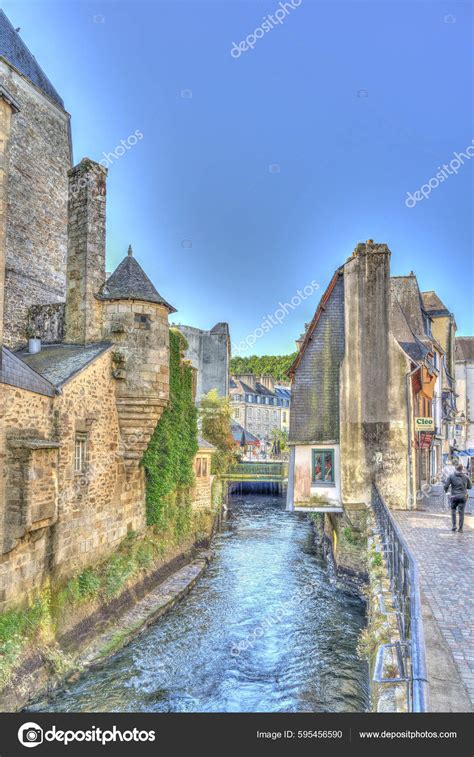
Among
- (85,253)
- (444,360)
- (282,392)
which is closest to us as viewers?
(85,253)

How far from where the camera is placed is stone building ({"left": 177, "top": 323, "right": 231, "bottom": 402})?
5647 centimetres

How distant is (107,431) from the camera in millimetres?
13141

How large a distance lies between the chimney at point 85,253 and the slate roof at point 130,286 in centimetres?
37

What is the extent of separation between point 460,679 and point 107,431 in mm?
9852

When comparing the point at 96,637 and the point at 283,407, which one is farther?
the point at 283,407

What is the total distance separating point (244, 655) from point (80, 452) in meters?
5.73

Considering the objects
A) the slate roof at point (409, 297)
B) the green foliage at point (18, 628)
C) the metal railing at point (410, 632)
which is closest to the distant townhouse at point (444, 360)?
the slate roof at point (409, 297)

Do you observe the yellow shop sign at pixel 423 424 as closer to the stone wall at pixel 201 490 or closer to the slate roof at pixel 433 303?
the stone wall at pixel 201 490

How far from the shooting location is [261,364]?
108 metres

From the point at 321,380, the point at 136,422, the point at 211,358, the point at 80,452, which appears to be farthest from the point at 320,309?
the point at 211,358

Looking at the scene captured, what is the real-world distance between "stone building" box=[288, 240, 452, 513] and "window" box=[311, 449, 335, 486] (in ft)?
0.10

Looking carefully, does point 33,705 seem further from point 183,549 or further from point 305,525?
point 305,525

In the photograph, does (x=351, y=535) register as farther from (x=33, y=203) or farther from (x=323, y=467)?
(x=33, y=203)

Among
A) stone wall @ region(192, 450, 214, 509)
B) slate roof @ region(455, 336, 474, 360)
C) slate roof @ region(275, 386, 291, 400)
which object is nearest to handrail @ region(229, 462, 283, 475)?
slate roof @ region(455, 336, 474, 360)
